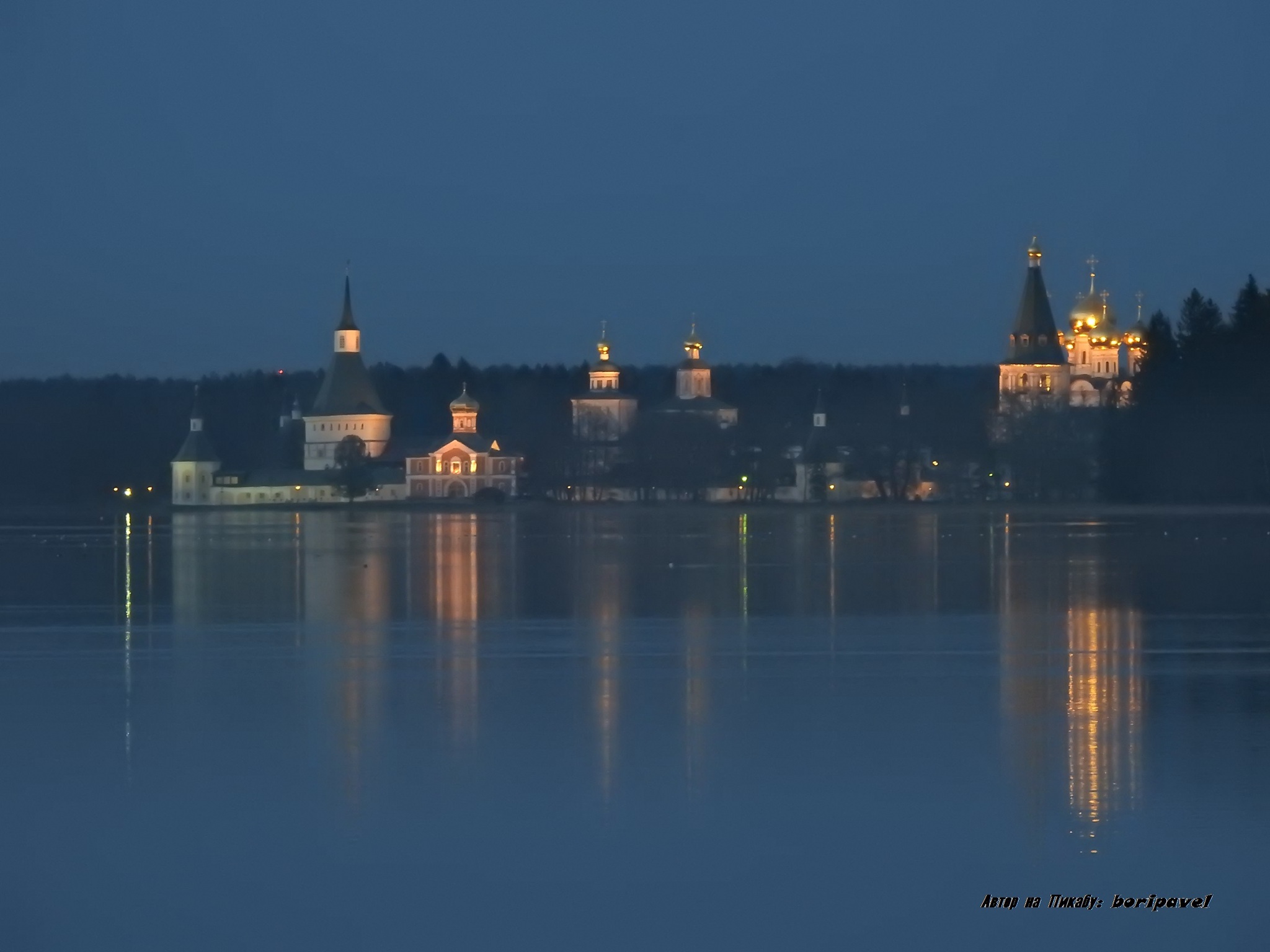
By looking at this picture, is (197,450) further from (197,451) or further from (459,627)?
(459,627)

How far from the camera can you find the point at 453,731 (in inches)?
504

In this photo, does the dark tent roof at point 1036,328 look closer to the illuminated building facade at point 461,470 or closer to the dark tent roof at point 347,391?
the illuminated building facade at point 461,470

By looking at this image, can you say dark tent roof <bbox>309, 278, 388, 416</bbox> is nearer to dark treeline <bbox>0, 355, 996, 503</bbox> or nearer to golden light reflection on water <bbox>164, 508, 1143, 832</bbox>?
dark treeline <bbox>0, 355, 996, 503</bbox>

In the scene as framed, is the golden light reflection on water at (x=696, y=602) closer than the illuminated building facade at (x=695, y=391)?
Yes

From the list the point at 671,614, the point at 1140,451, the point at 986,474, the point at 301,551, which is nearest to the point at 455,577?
the point at 671,614

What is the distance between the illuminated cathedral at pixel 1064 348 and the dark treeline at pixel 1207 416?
29.4 m

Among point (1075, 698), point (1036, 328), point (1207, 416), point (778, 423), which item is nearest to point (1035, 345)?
point (1036, 328)

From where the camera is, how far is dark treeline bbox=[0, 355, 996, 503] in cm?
9306

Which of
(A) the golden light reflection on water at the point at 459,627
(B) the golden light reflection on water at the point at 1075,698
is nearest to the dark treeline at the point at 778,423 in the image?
(A) the golden light reflection on water at the point at 459,627

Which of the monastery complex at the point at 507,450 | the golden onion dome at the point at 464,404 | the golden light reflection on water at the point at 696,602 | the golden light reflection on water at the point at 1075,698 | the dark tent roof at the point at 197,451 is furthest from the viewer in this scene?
the golden onion dome at the point at 464,404

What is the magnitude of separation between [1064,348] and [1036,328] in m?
3.58

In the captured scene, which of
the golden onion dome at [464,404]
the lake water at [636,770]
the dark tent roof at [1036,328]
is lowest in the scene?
the lake water at [636,770]

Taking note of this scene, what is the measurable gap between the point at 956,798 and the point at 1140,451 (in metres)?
52.4

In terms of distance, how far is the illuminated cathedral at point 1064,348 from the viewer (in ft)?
316
